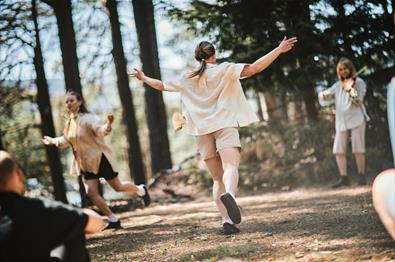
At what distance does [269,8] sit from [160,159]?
19.1 feet

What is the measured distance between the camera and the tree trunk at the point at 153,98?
13742 millimetres

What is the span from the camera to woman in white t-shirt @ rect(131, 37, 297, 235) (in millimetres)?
5527

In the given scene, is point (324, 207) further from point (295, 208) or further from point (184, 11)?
point (184, 11)

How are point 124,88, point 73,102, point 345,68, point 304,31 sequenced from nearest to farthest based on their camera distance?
point 73,102 < point 345,68 < point 304,31 < point 124,88

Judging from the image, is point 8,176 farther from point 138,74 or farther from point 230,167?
point 138,74

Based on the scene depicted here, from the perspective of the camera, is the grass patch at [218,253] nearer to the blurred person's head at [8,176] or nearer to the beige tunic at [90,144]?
the blurred person's head at [8,176]

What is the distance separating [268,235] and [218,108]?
152 centimetres

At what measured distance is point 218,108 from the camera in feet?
18.5

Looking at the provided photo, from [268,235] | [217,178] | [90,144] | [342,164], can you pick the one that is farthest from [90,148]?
[342,164]

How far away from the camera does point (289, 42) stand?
554 cm

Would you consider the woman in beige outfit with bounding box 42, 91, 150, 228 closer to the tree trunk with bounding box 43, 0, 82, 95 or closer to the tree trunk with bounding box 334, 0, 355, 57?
the tree trunk with bounding box 43, 0, 82, 95

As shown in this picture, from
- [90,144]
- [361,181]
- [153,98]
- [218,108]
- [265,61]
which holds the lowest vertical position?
[361,181]

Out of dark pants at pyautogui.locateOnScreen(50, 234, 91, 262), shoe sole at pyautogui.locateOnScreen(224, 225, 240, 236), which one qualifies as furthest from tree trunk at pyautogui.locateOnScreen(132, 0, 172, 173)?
dark pants at pyautogui.locateOnScreen(50, 234, 91, 262)

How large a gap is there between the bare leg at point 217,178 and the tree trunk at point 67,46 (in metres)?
5.09
